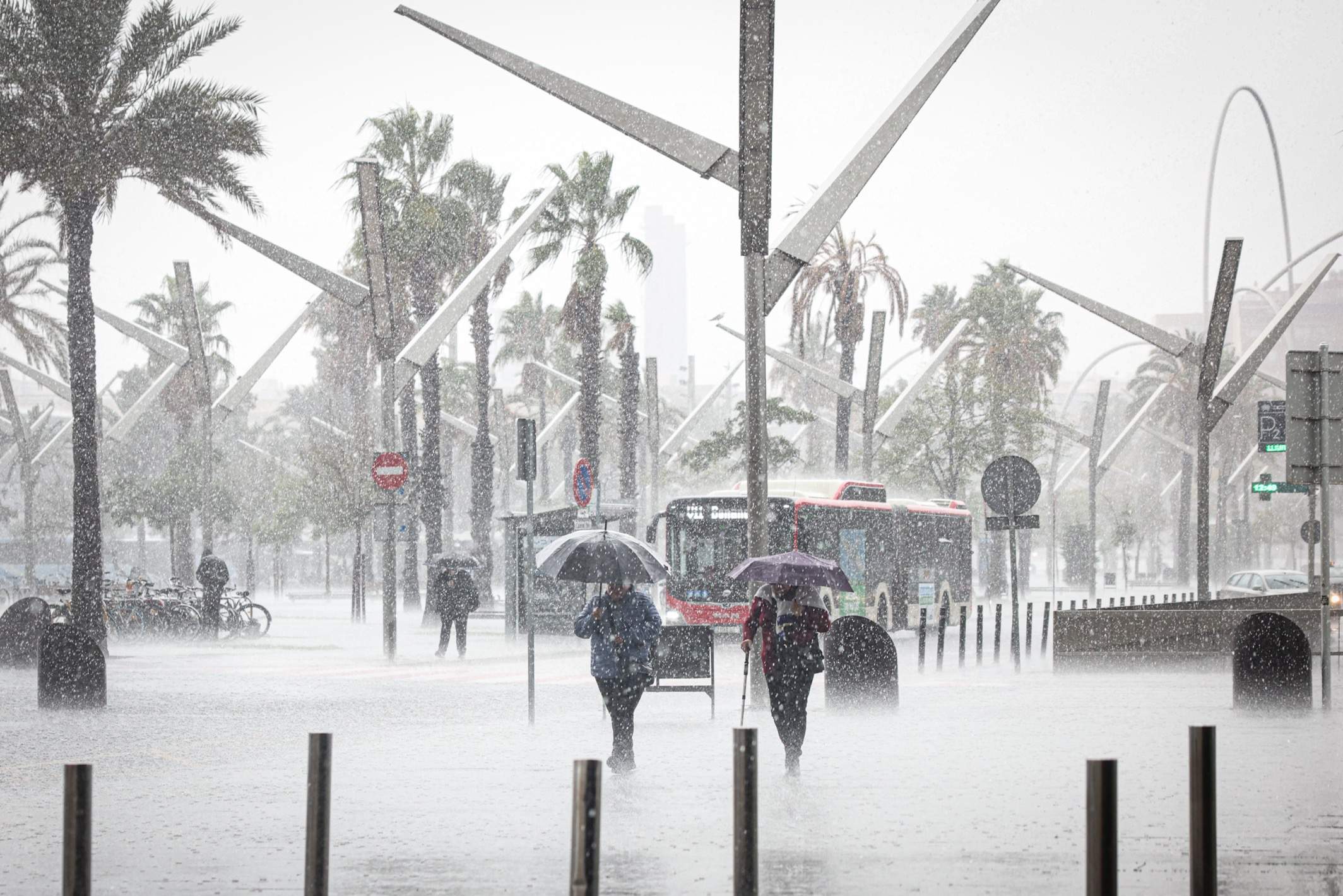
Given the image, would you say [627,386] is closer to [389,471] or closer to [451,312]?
[451,312]

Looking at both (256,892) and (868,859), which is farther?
(868,859)

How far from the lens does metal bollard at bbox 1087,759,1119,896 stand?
590 centimetres

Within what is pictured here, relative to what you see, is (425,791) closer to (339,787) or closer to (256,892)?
(339,787)

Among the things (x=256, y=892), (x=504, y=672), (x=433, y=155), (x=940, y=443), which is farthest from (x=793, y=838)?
(x=940, y=443)

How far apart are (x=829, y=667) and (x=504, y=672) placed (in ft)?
25.6

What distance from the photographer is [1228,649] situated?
25.7 m

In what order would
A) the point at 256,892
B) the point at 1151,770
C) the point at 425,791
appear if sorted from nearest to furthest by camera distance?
1. the point at 256,892
2. the point at 425,791
3. the point at 1151,770

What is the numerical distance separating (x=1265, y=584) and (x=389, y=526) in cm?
2477

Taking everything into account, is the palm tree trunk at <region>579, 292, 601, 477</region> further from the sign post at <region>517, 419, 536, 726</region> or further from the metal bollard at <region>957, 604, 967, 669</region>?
the sign post at <region>517, 419, 536, 726</region>

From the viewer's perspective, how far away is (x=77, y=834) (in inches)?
237

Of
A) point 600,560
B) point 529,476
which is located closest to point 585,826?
point 600,560

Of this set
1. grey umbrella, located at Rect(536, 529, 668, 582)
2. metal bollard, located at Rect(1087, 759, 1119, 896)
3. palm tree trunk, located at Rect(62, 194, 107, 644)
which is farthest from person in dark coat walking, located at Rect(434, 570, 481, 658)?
metal bollard, located at Rect(1087, 759, 1119, 896)

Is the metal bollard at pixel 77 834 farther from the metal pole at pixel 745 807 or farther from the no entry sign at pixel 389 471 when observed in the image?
the no entry sign at pixel 389 471

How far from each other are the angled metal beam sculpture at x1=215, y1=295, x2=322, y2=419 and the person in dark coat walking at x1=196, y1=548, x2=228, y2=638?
42.7ft
